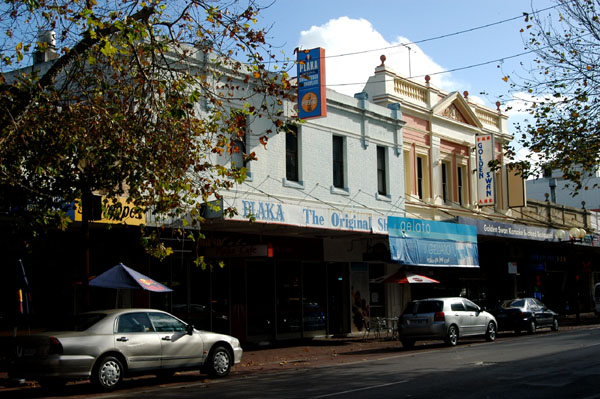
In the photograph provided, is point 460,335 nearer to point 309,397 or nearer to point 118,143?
point 309,397

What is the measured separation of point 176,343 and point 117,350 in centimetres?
140

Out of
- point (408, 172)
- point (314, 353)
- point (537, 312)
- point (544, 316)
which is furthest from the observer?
point (408, 172)

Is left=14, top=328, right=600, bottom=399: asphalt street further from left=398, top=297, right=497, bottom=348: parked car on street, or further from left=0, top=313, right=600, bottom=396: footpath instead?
left=398, top=297, right=497, bottom=348: parked car on street

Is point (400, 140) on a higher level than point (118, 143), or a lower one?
higher

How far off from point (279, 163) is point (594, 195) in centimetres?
4172

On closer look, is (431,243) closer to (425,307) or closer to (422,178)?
(425,307)

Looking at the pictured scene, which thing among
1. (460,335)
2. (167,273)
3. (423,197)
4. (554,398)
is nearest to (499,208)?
(423,197)

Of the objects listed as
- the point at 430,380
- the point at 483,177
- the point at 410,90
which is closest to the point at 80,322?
the point at 430,380

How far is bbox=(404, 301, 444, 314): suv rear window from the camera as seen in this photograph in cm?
2156

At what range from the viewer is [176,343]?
1414 centimetres

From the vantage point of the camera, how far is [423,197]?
30391 mm

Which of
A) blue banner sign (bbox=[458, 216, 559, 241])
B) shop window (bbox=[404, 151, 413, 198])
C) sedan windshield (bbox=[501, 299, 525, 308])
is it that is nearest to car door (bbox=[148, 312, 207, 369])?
→ sedan windshield (bbox=[501, 299, 525, 308])

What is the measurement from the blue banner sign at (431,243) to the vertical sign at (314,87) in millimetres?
4414

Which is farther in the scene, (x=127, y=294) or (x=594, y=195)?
(x=594, y=195)
